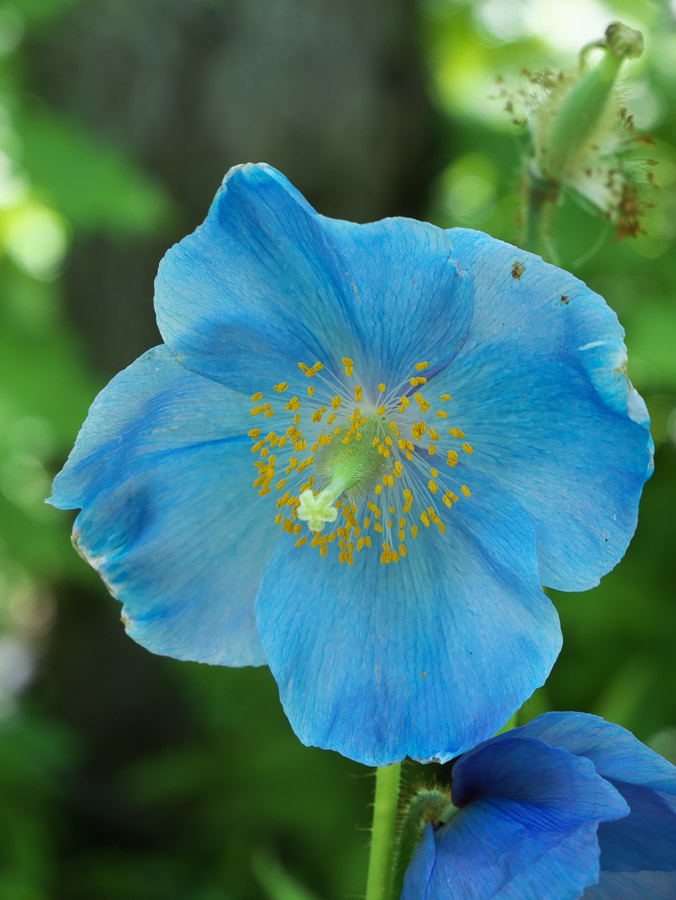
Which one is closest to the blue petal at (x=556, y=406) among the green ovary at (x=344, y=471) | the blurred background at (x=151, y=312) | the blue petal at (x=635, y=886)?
the green ovary at (x=344, y=471)

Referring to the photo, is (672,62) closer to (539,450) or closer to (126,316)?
(126,316)

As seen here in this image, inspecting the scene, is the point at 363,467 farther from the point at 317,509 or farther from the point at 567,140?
the point at 567,140

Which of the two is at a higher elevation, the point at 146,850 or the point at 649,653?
the point at 649,653

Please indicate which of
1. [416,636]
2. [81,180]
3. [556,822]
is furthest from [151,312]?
[556,822]

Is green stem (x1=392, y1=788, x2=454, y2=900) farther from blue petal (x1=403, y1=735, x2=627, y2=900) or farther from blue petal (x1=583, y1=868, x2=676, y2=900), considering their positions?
blue petal (x1=583, y1=868, x2=676, y2=900)

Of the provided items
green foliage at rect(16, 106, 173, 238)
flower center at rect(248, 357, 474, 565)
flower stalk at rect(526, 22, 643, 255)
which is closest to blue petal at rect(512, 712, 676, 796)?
flower center at rect(248, 357, 474, 565)

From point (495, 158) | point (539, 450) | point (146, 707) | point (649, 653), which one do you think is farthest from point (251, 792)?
point (539, 450)
